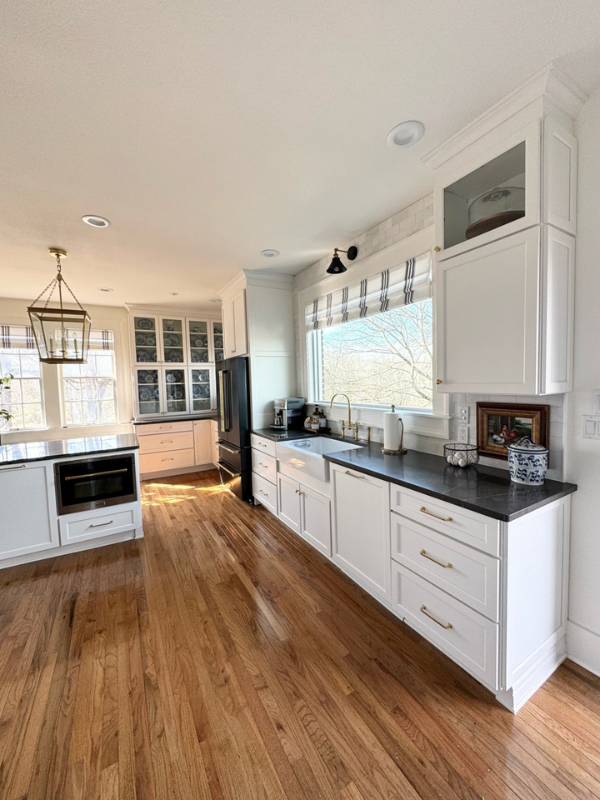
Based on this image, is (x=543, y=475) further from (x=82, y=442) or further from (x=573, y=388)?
(x=82, y=442)

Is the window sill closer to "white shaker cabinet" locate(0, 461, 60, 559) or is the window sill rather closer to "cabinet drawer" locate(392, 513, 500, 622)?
"cabinet drawer" locate(392, 513, 500, 622)

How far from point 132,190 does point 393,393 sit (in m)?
2.37

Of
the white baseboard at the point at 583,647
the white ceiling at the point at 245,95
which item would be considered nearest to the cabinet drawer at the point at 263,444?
the white ceiling at the point at 245,95

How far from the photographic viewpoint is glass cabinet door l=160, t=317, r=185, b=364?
541cm

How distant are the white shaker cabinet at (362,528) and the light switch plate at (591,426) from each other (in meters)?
0.96

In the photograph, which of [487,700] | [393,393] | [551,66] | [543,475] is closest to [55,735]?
[487,700]

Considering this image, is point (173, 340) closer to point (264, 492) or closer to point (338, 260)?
point (264, 492)

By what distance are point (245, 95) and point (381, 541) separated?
2332 millimetres

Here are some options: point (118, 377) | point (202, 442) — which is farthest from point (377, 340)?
point (118, 377)

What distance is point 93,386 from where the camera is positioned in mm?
5227

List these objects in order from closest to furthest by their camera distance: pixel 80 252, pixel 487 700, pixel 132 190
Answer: pixel 487 700, pixel 132 190, pixel 80 252

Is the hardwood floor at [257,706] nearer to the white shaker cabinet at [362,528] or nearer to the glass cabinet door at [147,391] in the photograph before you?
the white shaker cabinet at [362,528]

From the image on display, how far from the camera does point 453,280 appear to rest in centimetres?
179

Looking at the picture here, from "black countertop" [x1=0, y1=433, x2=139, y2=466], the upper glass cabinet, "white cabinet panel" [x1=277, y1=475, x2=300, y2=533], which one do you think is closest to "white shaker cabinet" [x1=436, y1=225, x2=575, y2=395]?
the upper glass cabinet
